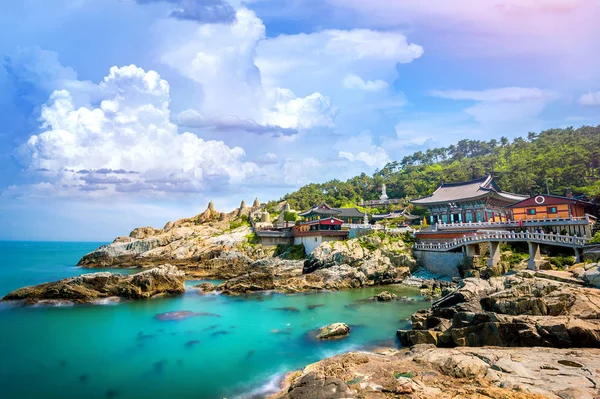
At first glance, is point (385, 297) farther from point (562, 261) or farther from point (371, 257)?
Answer: point (562, 261)

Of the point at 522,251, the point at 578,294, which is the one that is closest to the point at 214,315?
the point at 578,294

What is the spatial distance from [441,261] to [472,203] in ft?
34.4

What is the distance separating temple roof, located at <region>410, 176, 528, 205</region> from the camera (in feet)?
143

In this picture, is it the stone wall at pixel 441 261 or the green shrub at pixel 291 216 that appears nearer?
the stone wall at pixel 441 261

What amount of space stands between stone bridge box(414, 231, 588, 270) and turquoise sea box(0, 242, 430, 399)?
9011mm

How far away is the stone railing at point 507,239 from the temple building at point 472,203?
6.85m

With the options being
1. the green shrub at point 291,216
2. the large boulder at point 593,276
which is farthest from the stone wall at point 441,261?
the green shrub at point 291,216

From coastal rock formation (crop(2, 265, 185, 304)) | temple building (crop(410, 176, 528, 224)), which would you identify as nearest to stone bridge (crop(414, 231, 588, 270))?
temple building (crop(410, 176, 528, 224))

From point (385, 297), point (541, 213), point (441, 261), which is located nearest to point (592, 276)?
point (385, 297)

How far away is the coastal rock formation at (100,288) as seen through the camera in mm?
32812

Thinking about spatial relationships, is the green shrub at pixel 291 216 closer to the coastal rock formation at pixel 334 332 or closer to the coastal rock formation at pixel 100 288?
the coastal rock formation at pixel 100 288

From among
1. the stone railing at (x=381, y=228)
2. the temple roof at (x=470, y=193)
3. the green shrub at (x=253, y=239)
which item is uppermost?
the temple roof at (x=470, y=193)

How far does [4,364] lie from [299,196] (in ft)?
253

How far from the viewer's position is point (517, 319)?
52.7ft
